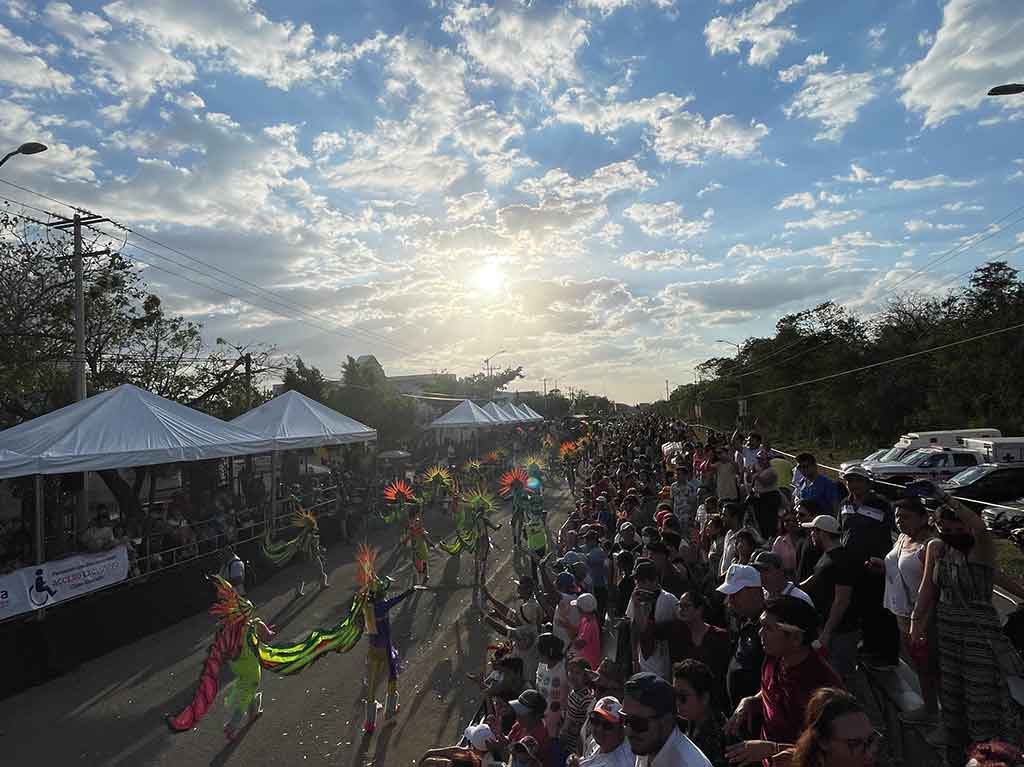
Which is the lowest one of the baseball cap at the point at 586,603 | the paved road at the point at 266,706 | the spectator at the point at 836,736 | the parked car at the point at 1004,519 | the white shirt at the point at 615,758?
the paved road at the point at 266,706

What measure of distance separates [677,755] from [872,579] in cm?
296

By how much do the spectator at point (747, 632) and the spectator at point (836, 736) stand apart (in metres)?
1.43

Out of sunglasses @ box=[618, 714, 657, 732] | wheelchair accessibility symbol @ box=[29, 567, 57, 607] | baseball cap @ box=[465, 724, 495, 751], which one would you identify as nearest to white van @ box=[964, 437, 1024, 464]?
baseball cap @ box=[465, 724, 495, 751]

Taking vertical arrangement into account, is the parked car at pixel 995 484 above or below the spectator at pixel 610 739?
below

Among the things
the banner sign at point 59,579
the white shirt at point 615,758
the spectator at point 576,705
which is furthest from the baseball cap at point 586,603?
the banner sign at point 59,579

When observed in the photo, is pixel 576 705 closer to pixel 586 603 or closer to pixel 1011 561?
pixel 586 603

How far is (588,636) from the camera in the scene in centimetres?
539

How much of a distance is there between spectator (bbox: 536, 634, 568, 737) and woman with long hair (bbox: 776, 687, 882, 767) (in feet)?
8.14

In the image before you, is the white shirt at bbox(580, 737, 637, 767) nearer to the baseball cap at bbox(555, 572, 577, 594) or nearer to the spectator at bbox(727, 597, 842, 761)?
the spectator at bbox(727, 597, 842, 761)

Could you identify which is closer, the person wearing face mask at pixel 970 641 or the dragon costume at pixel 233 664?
the person wearing face mask at pixel 970 641

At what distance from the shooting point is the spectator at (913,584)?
4695 millimetres

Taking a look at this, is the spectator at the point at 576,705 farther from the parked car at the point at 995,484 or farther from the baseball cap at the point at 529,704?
the parked car at the point at 995,484

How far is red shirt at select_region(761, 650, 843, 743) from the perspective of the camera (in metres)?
3.24

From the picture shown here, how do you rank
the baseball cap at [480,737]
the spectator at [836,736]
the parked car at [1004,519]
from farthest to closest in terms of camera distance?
1. the parked car at [1004,519]
2. the baseball cap at [480,737]
3. the spectator at [836,736]
